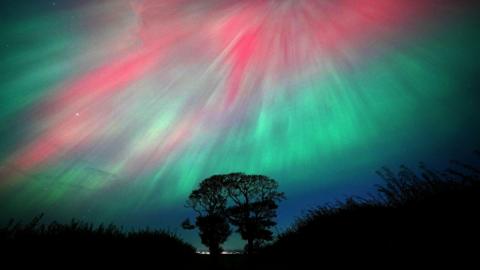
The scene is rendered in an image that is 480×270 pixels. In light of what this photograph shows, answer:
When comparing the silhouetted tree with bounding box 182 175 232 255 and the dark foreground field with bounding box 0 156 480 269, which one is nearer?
the dark foreground field with bounding box 0 156 480 269

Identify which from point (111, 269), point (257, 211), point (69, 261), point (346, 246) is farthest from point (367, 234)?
point (257, 211)

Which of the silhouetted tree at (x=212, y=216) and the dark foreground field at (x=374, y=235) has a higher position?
the silhouetted tree at (x=212, y=216)

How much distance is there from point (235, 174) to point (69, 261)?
28671 millimetres

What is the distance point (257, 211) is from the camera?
32250 millimetres

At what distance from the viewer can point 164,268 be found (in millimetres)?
8391

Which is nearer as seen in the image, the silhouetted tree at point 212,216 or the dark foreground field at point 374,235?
the dark foreground field at point 374,235

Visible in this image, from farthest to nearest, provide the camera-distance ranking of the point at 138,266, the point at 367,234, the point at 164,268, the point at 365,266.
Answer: the point at 164,268 → the point at 138,266 → the point at 367,234 → the point at 365,266

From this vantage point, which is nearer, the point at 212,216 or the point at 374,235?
the point at 374,235

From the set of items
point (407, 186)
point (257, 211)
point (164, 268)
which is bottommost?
point (164, 268)

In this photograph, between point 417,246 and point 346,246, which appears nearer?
point 417,246

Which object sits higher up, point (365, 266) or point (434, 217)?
point (434, 217)

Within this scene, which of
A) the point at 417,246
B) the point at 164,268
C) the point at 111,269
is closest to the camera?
the point at 417,246

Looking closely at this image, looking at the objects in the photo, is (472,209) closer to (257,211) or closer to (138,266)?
(138,266)

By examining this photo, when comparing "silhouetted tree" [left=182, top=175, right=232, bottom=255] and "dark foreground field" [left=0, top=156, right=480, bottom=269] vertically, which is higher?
"silhouetted tree" [left=182, top=175, right=232, bottom=255]
